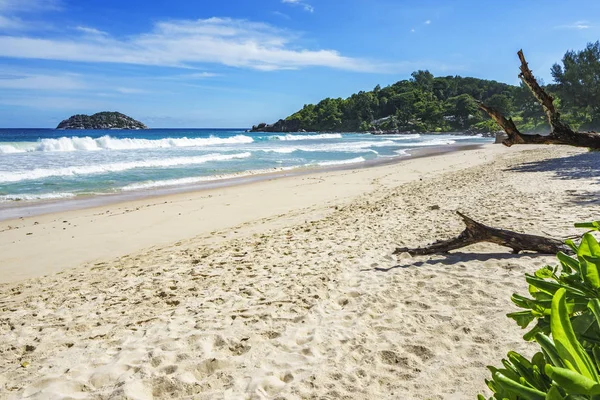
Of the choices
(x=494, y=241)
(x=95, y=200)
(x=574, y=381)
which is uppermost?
(x=574, y=381)

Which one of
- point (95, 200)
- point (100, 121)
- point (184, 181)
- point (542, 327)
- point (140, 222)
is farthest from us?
point (100, 121)

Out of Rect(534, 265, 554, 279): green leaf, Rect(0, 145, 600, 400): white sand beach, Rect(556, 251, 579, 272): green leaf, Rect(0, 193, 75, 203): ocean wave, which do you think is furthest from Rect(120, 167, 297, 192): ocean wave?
Rect(556, 251, 579, 272): green leaf

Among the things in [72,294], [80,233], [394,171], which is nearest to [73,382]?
[72,294]

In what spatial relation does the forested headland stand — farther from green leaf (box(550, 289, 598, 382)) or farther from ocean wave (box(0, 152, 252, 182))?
green leaf (box(550, 289, 598, 382))

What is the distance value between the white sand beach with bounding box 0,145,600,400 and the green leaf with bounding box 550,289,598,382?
2132mm

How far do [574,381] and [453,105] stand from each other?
110 m

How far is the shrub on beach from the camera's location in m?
0.70

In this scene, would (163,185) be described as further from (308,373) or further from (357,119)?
(357,119)

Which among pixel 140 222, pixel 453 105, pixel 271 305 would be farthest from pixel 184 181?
pixel 453 105

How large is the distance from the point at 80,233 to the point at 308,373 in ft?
23.5

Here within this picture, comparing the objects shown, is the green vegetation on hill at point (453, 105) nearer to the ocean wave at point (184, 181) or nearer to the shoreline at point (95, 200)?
the ocean wave at point (184, 181)

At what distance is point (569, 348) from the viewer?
0.73 m

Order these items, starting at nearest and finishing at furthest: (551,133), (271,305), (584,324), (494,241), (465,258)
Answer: (584,324) < (551,133) < (271,305) < (494,241) < (465,258)

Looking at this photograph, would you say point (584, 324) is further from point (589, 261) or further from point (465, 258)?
point (465, 258)
